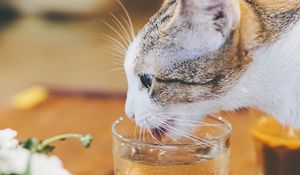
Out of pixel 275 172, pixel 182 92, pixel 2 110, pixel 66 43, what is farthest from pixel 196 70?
pixel 66 43

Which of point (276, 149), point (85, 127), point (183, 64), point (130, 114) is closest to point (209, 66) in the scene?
point (183, 64)

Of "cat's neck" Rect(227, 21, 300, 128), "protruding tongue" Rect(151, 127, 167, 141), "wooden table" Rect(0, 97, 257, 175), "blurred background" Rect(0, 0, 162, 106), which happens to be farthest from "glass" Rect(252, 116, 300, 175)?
"blurred background" Rect(0, 0, 162, 106)

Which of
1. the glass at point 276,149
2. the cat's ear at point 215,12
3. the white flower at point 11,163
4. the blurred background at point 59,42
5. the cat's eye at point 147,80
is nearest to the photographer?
the white flower at point 11,163

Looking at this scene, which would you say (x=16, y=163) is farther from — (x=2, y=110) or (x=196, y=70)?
(x=2, y=110)

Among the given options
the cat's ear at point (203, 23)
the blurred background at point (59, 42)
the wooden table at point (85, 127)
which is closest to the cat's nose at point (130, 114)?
the cat's ear at point (203, 23)

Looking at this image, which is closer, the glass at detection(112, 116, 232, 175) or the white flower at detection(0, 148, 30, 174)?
the white flower at detection(0, 148, 30, 174)

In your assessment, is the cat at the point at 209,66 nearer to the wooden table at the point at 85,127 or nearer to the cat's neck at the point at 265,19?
the cat's neck at the point at 265,19

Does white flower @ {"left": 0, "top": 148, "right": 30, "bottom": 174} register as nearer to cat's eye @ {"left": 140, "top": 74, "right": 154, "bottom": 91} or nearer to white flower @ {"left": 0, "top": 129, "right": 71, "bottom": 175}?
white flower @ {"left": 0, "top": 129, "right": 71, "bottom": 175}

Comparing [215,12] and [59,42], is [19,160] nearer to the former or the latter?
[215,12]
